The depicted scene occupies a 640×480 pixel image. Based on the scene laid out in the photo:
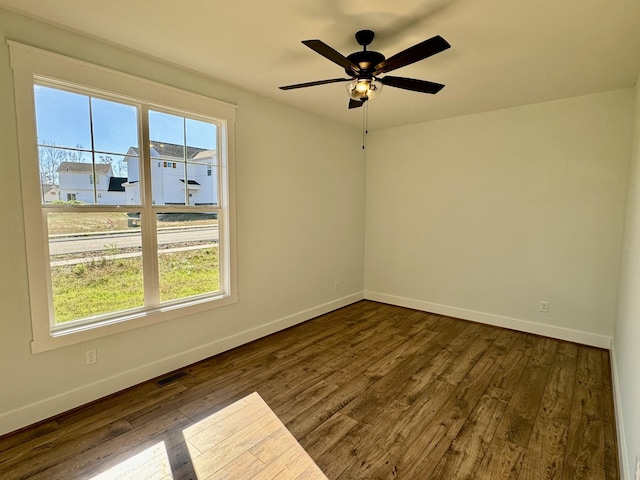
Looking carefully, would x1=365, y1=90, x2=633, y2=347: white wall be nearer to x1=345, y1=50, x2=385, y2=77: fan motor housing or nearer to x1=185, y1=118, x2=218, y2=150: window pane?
x1=345, y1=50, x2=385, y2=77: fan motor housing

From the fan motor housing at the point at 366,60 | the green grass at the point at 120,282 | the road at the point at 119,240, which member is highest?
the fan motor housing at the point at 366,60

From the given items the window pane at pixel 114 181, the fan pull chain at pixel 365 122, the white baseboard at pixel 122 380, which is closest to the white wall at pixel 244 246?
the white baseboard at pixel 122 380

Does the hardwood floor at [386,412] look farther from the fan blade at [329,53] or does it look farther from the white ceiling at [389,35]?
the white ceiling at [389,35]

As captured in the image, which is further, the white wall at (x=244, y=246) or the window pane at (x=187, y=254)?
the window pane at (x=187, y=254)

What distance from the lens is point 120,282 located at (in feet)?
8.54

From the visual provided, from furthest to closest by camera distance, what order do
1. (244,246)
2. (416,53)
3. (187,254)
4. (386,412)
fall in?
(244,246)
(187,254)
(386,412)
(416,53)

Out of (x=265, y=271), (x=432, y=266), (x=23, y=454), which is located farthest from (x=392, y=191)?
(x=23, y=454)

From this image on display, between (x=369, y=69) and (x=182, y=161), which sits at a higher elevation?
(x=369, y=69)

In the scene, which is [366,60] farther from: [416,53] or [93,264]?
[93,264]

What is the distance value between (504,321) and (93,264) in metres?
4.38

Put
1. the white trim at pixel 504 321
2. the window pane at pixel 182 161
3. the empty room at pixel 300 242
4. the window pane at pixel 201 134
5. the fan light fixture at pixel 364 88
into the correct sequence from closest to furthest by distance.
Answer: the empty room at pixel 300 242
the fan light fixture at pixel 364 88
the window pane at pixel 182 161
the window pane at pixel 201 134
the white trim at pixel 504 321

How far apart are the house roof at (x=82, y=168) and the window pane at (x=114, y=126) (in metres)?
0.13

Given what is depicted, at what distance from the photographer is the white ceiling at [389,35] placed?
6.34 ft

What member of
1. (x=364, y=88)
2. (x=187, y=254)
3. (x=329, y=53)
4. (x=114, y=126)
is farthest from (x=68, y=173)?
(x=364, y=88)
